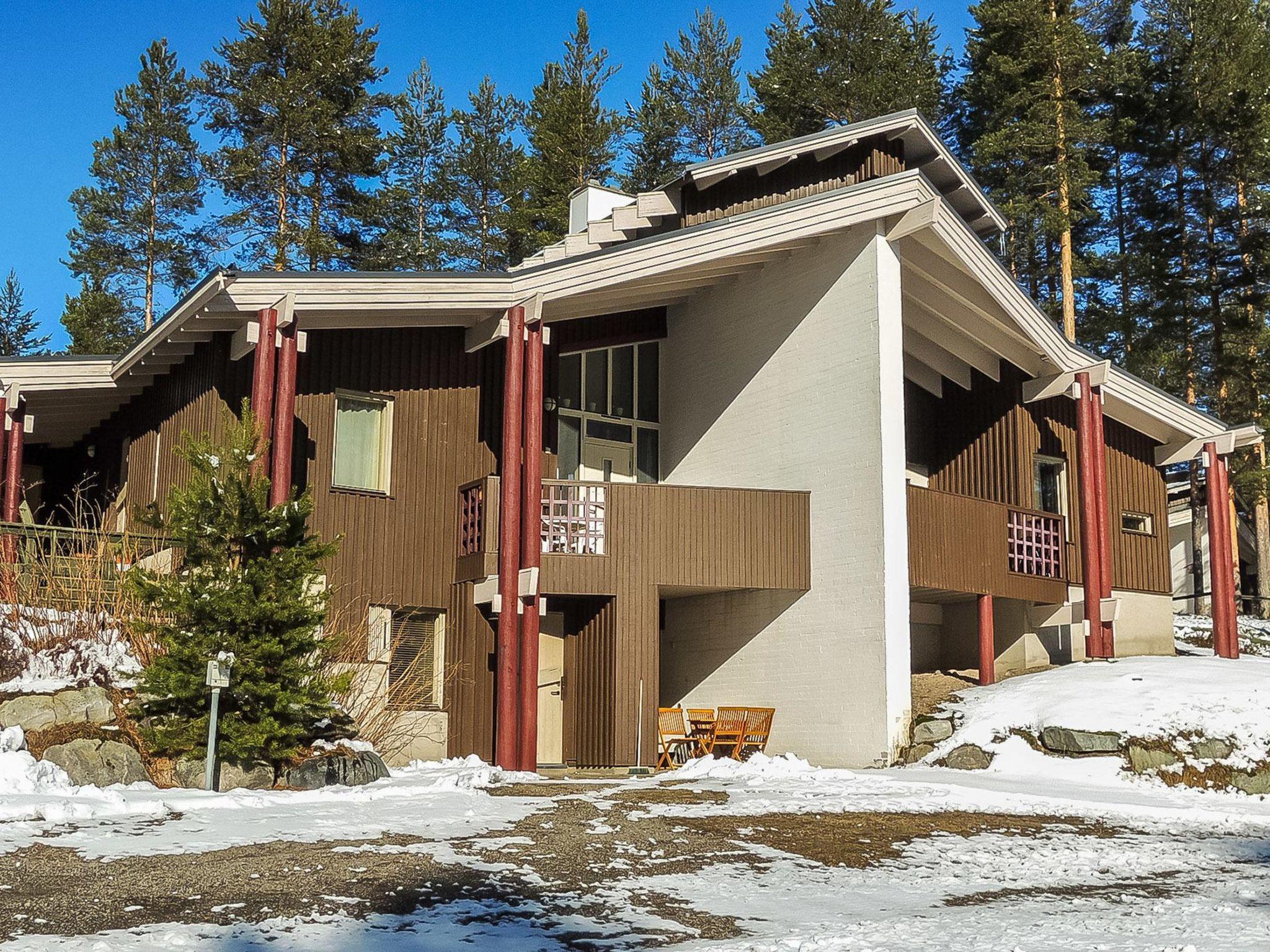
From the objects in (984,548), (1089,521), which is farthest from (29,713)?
(1089,521)

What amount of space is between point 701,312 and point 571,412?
2.48 m

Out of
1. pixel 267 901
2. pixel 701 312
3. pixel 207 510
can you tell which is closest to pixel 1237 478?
pixel 701 312

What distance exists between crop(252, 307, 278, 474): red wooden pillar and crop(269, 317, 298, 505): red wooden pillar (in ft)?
0.24

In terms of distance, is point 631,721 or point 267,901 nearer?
point 267,901

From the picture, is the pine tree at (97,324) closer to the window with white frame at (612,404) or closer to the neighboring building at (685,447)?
the neighboring building at (685,447)

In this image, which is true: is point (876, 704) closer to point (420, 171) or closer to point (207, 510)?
point (207, 510)

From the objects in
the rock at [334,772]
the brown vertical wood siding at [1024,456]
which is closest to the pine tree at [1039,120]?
the brown vertical wood siding at [1024,456]

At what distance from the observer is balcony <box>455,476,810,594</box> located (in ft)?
55.4

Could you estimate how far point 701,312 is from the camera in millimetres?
20219

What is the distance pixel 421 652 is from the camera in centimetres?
1695

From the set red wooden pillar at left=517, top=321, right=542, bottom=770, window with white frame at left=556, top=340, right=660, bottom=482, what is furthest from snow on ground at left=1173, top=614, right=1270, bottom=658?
red wooden pillar at left=517, top=321, right=542, bottom=770

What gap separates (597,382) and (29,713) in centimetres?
999

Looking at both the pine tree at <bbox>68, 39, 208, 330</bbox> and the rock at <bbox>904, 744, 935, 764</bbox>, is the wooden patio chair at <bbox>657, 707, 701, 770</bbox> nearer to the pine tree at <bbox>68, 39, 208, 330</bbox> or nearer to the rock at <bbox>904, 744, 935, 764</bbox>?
the rock at <bbox>904, 744, 935, 764</bbox>

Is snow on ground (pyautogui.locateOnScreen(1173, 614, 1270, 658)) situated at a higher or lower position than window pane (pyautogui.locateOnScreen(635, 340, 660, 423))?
lower
